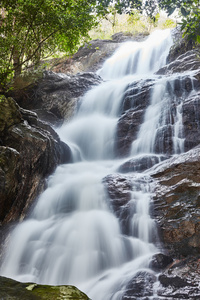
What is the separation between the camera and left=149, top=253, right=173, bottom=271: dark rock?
4308 millimetres

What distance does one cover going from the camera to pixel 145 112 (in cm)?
984

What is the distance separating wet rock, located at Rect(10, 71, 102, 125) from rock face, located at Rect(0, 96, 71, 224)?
428cm

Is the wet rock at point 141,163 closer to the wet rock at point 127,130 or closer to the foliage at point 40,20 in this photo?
the wet rock at point 127,130

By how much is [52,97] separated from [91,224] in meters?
8.33

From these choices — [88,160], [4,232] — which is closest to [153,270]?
[4,232]

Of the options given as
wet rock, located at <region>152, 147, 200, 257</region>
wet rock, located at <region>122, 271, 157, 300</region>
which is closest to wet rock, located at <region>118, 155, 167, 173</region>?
wet rock, located at <region>152, 147, 200, 257</region>

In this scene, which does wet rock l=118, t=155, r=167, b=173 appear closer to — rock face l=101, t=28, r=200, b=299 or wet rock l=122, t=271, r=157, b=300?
rock face l=101, t=28, r=200, b=299

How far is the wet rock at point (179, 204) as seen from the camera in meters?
4.83

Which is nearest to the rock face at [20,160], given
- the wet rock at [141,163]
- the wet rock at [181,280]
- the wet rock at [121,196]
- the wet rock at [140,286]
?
the wet rock at [121,196]

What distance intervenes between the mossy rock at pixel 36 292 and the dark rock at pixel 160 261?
6.52ft

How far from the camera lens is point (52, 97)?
1239 centimetres

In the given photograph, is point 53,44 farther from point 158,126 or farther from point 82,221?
point 82,221

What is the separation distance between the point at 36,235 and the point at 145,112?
6377mm

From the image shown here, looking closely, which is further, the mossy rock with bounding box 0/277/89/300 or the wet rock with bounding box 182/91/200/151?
the wet rock with bounding box 182/91/200/151
